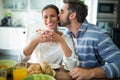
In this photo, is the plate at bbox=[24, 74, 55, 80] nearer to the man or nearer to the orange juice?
the orange juice

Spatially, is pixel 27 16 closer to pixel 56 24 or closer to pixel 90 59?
pixel 56 24

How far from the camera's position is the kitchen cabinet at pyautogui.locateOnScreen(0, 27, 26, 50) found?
5.06 m

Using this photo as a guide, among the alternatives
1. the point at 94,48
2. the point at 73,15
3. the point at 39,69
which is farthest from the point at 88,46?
the point at 39,69

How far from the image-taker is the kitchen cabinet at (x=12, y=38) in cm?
506

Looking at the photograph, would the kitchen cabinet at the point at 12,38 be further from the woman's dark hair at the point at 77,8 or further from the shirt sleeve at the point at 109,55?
the shirt sleeve at the point at 109,55

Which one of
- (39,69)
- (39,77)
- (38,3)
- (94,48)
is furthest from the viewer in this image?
(38,3)

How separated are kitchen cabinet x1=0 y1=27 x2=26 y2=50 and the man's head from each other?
10.3ft

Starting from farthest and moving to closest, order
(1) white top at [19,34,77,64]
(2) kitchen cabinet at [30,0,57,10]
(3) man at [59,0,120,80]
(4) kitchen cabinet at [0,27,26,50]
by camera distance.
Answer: (2) kitchen cabinet at [30,0,57,10]
(4) kitchen cabinet at [0,27,26,50]
(1) white top at [19,34,77,64]
(3) man at [59,0,120,80]

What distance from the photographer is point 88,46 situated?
1.78 metres

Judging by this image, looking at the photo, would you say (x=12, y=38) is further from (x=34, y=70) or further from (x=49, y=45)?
(x=34, y=70)

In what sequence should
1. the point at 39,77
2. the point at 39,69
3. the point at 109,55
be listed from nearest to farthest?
the point at 39,77, the point at 39,69, the point at 109,55

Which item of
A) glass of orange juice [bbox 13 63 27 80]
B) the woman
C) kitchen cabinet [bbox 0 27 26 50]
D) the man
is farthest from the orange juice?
kitchen cabinet [bbox 0 27 26 50]

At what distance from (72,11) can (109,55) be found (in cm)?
59

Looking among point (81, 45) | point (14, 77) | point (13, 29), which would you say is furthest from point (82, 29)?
point (13, 29)
